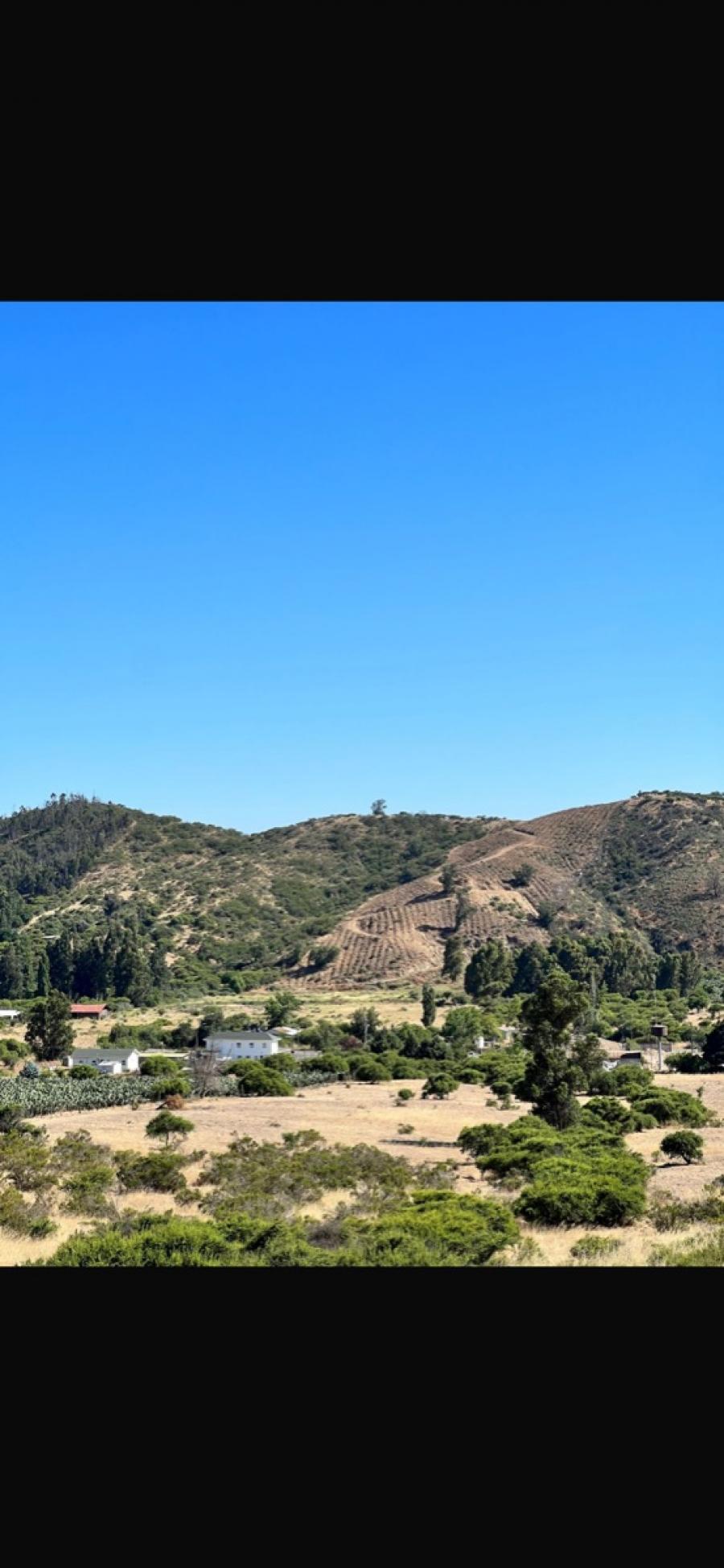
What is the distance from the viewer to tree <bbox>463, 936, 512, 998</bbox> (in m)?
40.2

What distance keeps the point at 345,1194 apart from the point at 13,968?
29334mm

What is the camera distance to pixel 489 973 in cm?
4050

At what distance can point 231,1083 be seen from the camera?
2433 cm

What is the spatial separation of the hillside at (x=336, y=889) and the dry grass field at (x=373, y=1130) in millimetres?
19754

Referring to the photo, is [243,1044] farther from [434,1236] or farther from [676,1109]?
[434,1236]

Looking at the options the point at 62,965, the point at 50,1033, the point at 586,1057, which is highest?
the point at 62,965

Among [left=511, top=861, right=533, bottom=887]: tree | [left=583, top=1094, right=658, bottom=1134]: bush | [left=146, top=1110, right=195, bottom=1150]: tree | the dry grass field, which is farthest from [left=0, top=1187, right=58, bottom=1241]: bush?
[left=511, top=861, right=533, bottom=887]: tree

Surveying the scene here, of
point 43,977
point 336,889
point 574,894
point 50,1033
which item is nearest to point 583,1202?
point 50,1033

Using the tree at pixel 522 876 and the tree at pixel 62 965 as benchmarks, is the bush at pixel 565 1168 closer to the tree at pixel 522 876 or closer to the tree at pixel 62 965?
the tree at pixel 62 965

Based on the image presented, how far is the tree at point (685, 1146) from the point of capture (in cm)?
1507

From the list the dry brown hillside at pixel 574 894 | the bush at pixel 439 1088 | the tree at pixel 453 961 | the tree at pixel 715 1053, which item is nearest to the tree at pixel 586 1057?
the bush at pixel 439 1088

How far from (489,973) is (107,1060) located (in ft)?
54.3
